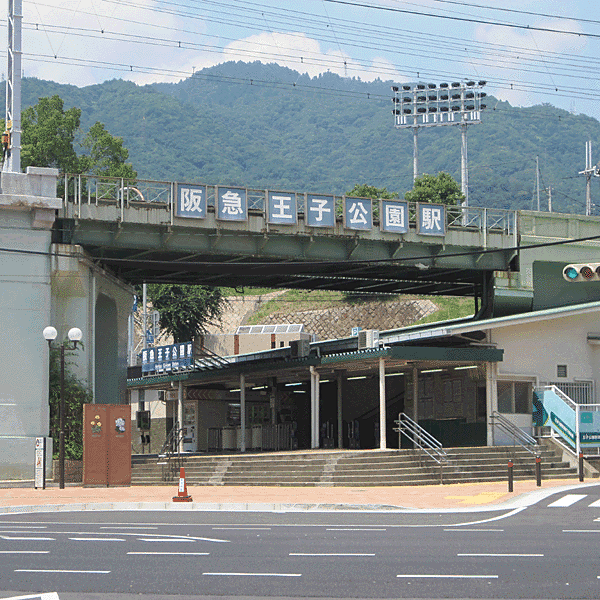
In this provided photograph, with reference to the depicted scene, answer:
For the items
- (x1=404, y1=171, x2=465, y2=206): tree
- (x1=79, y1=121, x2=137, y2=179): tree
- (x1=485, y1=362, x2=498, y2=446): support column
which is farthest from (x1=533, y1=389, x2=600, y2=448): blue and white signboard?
(x1=404, y1=171, x2=465, y2=206): tree

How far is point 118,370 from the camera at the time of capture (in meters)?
45.6

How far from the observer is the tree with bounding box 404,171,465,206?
82375 mm

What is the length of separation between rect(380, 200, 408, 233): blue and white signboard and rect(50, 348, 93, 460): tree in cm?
1427

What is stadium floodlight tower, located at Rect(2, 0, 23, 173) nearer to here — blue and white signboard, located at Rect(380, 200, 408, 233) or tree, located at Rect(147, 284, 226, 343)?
blue and white signboard, located at Rect(380, 200, 408, 233)

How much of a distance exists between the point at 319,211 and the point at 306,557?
2867 centimetres

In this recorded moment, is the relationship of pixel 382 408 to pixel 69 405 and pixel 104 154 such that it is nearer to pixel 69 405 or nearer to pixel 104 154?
pixel 69 405

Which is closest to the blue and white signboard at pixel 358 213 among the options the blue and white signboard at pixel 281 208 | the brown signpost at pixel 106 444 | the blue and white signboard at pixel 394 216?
the blue and white signboard at pixel 394 216

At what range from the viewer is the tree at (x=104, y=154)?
209ft

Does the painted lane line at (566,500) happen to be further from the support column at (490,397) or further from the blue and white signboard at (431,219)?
the blue and white signboard at (431,219)

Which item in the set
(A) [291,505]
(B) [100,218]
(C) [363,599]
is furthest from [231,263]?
(C) [363,599]

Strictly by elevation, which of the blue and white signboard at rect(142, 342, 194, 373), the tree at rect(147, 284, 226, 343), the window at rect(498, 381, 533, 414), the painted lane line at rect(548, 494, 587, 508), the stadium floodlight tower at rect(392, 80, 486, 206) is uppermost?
the stadium floodlight tower at rect(392, 80, 486, 206)

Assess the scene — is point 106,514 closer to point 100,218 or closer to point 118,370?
point 100,218

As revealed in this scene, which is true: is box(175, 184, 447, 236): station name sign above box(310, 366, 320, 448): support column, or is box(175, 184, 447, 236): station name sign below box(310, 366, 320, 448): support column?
above

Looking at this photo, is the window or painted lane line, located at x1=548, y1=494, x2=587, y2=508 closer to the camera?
painted lane line, located at x1=548, y1=494, x2=587, y2=508
